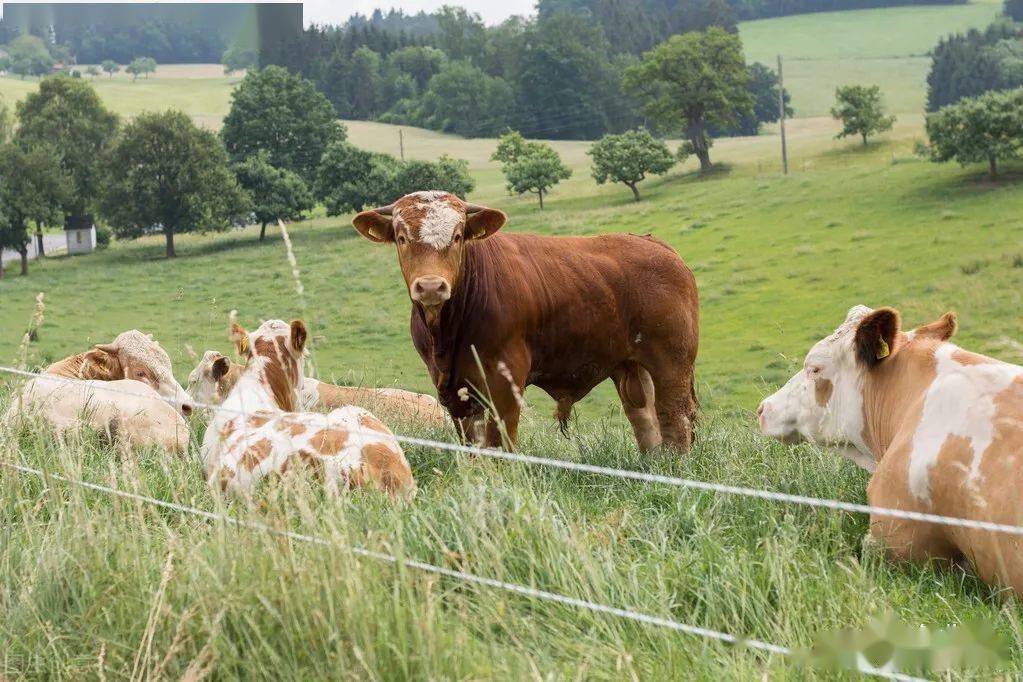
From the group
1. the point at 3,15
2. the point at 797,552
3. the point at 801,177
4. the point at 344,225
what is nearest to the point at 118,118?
the point at 344,225

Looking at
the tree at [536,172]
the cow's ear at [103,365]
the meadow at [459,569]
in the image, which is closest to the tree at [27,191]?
the tree at [536,172]

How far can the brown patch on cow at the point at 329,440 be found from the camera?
5973mm

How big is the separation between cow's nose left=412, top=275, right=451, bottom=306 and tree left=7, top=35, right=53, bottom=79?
15126 centimetres

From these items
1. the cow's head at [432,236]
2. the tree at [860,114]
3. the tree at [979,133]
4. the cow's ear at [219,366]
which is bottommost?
the cow's ear at [219,366]

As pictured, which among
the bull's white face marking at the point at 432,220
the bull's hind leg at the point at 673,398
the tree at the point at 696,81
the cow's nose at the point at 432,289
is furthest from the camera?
the tree at the point at 696,81

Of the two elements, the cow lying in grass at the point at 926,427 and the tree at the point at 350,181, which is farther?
the tree at the point at 350,181

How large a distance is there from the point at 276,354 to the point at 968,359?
4.04 m

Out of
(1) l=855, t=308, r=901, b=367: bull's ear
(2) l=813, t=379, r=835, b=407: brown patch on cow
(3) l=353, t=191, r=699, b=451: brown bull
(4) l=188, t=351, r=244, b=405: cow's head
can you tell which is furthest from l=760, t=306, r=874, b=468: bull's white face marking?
(4) l=188, t=351, r=244, b=405: cow's head

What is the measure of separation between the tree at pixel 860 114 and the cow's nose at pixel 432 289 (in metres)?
81.8

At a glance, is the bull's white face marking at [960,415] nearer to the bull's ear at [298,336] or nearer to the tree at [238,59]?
the bull's ear at [298,336]

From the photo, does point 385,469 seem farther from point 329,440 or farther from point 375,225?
point 375,225

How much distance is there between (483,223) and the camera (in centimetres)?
743

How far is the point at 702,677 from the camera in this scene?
3510 mm

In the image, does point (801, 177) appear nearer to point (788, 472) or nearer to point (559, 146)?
point (559, 146)
